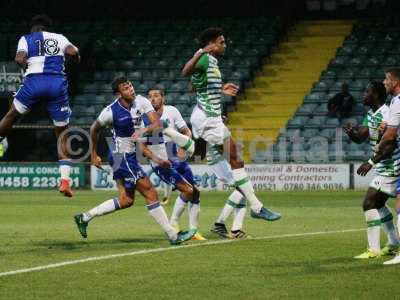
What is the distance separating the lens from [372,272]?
10398 millimetres

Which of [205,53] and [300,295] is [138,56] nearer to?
[205,53]

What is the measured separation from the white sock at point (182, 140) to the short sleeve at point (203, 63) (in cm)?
107

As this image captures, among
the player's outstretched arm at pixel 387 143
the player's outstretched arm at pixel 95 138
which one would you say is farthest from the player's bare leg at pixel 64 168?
the player's outstretched arm at pixel 387 143

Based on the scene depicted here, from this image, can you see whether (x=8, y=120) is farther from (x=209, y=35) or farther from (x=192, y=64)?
(x=209, y=35)

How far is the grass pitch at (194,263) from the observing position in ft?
30.3

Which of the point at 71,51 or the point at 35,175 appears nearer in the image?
the point at 71,51

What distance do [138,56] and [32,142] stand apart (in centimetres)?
793

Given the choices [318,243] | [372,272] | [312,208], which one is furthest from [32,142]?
[372,272]

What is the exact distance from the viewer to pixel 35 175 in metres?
32.3

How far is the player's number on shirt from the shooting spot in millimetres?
13602

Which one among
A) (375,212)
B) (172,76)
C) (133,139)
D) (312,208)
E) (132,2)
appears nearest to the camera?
(375,212)

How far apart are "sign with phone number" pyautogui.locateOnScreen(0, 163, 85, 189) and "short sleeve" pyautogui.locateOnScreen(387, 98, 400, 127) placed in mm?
21983

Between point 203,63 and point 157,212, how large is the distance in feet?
7.24

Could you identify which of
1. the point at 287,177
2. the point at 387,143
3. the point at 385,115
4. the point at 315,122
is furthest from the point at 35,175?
the point at 387,143
